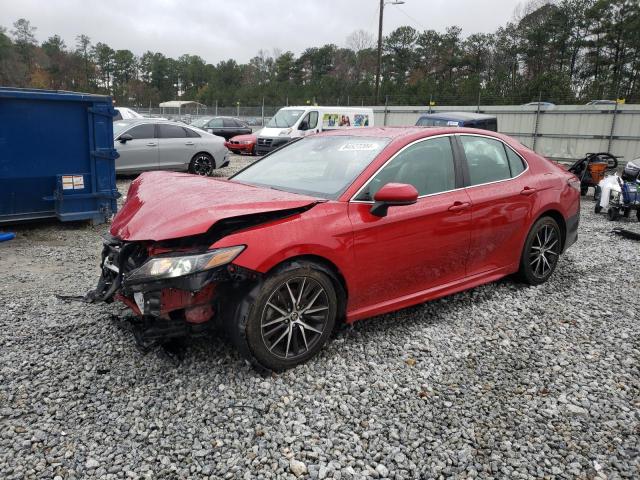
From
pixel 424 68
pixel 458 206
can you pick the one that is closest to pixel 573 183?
pixel 458 206

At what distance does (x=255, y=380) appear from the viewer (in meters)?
3.15

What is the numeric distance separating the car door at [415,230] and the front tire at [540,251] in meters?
0.98

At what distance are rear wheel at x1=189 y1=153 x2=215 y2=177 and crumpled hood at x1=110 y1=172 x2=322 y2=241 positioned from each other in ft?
29.9

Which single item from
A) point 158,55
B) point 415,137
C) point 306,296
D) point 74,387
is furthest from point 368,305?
point 158,55

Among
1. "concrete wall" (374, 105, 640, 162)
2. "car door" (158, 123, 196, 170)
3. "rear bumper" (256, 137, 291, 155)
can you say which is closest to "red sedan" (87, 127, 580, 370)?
"car door" (158, 123, 196, 170)

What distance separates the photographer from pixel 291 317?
3207mm

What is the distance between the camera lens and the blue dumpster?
253 inches

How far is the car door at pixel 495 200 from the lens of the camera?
4.26 m

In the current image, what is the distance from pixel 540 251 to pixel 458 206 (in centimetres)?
143

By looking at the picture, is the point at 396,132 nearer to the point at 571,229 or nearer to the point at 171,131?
the point at 571,229

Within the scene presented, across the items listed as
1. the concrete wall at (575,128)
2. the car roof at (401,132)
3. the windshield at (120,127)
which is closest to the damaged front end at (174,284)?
the car roof at (401,132)

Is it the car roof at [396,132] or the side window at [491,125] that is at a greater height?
the side window at [491,125]

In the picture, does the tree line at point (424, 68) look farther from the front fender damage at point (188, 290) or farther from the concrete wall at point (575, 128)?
the front fender damage at point (188, 290)

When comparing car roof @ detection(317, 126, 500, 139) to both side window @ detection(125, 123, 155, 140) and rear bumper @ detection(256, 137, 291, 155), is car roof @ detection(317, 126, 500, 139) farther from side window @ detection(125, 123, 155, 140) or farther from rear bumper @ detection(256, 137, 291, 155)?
rear bumper @ detection(256, 137, 291, 155)
